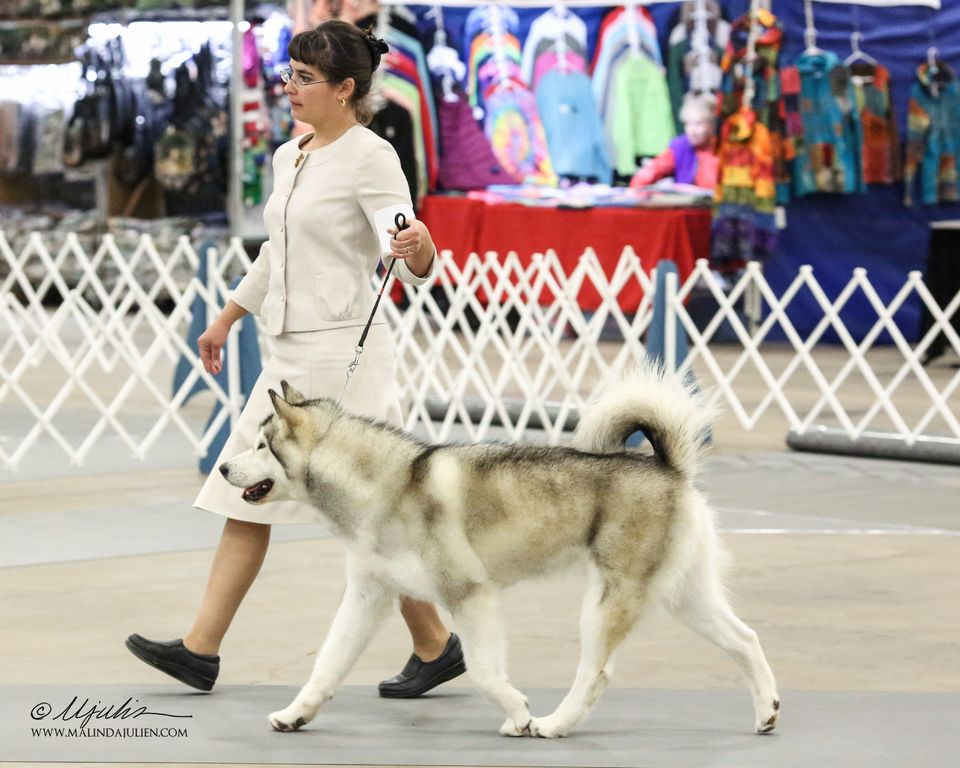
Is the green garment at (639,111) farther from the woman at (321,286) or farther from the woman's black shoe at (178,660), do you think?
the woman's black shoe at (178,660)

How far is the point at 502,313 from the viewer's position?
9.61 meters

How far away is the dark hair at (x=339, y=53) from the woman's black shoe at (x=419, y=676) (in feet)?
3.95

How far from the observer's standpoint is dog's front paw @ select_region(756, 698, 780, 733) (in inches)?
141

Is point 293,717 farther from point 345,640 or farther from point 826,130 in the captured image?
point 826,130

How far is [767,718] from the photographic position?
11.8ft

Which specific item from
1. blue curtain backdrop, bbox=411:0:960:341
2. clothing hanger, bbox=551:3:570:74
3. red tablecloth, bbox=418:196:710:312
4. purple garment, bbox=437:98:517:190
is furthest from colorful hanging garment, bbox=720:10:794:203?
purple garment, bbox=437:98:517:190

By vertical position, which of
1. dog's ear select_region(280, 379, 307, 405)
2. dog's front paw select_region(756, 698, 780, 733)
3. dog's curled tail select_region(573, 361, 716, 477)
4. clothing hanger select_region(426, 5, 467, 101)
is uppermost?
dog's ear select_region(280, 379, 307, 405)

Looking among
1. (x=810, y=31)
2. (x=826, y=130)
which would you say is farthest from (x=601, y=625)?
(x=810, y=31)

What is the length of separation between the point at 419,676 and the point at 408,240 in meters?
0.98

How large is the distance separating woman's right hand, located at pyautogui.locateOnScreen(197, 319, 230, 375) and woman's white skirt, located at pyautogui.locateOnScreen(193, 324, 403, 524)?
158 millimetres

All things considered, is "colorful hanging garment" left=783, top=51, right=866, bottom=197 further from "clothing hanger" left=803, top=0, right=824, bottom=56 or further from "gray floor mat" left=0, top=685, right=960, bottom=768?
"gray floor mat" left=0, top=685, right=960, bottom=768

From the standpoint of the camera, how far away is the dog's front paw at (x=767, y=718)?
11.8 ft

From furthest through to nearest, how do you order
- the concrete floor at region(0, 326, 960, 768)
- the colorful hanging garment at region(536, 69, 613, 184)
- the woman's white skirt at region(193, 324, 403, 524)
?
1. the colorful hanging garment at region(536, 69, 613, 184)
2. the woman's white skirt at region(193, 324, 403, 524)
3. the concrete floor at region(0, 326, 960, 768)

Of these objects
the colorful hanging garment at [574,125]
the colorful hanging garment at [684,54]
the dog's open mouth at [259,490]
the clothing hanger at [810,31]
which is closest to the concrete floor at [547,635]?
the dog's open mouth at [259,490]
